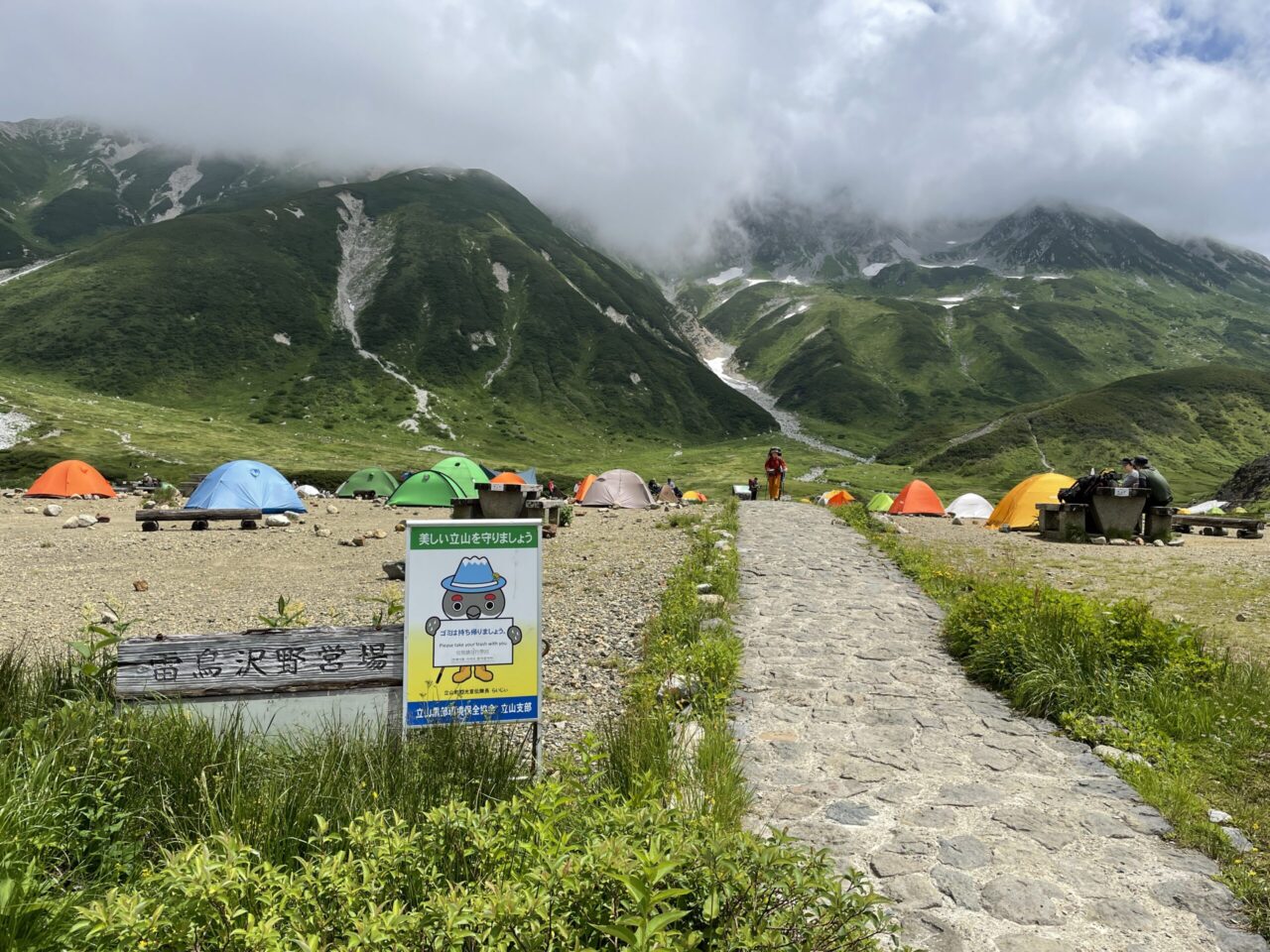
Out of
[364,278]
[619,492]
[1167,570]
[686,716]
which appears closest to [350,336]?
Result: [364,278]

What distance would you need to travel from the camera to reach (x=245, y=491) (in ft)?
86.9

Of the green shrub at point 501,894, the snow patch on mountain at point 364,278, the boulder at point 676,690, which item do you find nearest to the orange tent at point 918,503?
the boulder at point 676,690

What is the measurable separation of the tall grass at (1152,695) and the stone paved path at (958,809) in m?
0.22

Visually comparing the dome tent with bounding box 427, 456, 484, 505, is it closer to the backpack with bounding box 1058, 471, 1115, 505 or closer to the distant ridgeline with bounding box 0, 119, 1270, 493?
the backpack with bounding box 1058, 471, 1115, 505

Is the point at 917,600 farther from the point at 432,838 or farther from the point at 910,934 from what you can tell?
the point at 432,838

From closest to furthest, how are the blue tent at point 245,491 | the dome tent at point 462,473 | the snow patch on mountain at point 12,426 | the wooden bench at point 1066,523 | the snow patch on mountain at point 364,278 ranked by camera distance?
the wooden bench at point 1066,523 < the blue tent at point 245,491 < the dome tent at point 462,473 < the snow patch on mountain at point 12,426 < the snow patch on mountain at point 364,278

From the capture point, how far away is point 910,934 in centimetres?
388

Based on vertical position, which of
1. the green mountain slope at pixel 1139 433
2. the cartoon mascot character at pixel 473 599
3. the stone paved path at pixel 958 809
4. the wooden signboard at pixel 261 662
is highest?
the green mountain slope at pixel 1139 433

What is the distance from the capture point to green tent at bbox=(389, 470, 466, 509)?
108ft

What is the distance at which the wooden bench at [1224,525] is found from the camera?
2177 centimetres

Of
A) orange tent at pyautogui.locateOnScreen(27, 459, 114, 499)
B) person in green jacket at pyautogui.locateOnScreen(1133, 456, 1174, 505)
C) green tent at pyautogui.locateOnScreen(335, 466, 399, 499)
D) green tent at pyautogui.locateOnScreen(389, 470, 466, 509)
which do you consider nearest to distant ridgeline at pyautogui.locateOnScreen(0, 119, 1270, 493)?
green tent at pyautogui.locateOnScreen(335, 466, 399, 499)

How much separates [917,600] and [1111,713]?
5273 mm

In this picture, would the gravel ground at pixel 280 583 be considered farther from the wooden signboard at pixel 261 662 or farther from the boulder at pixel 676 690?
the boulder at pixel 676 690

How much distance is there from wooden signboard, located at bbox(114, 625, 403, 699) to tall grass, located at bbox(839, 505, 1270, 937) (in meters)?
5.90
